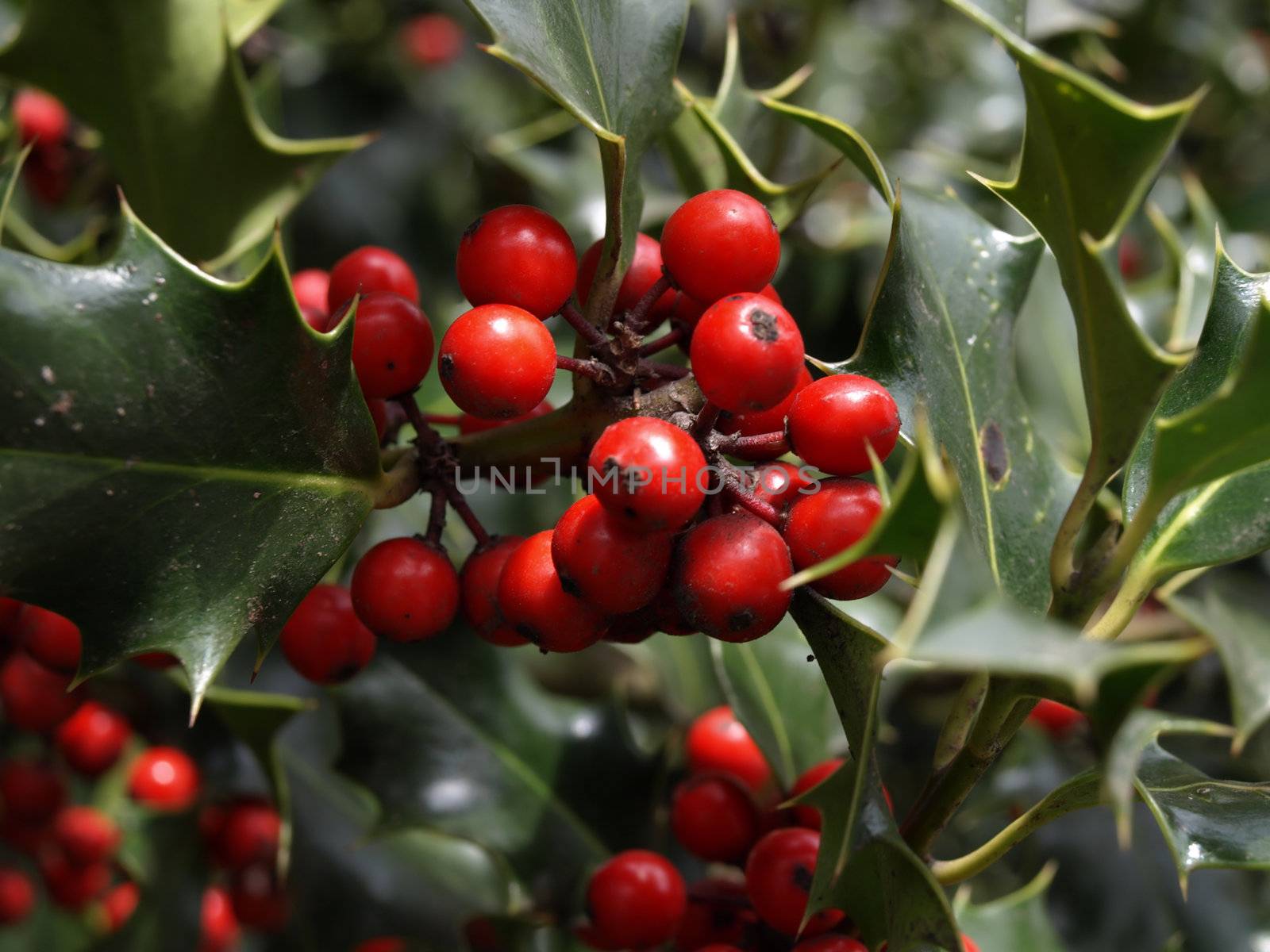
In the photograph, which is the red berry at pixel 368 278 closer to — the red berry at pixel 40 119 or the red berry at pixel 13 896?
the red berry at pixel 40 119

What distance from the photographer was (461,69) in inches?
141

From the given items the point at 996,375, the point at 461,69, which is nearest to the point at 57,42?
the point at 996,375

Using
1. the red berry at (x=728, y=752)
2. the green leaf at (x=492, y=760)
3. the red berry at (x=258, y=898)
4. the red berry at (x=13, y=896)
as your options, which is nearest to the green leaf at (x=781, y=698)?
the red berry at (x=728, y=752)

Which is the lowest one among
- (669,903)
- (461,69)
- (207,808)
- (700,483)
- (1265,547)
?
(207,808)

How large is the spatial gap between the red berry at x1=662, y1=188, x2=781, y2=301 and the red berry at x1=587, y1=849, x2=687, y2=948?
2.05 ft

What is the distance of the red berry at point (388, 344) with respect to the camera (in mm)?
1030

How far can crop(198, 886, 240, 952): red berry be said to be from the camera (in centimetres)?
211

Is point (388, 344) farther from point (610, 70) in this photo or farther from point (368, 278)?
point (610, 70)

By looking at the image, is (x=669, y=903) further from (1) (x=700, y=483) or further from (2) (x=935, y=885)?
(1) (x=700, y=483)

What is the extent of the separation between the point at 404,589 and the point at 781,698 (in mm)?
637

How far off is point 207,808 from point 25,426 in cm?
131

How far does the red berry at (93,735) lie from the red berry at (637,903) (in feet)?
3.72

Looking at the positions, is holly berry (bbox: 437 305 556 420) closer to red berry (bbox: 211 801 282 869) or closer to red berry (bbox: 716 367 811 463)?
red berry (bbox: 716 367 811 463)

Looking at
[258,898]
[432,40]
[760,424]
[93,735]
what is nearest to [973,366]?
[760,424]
